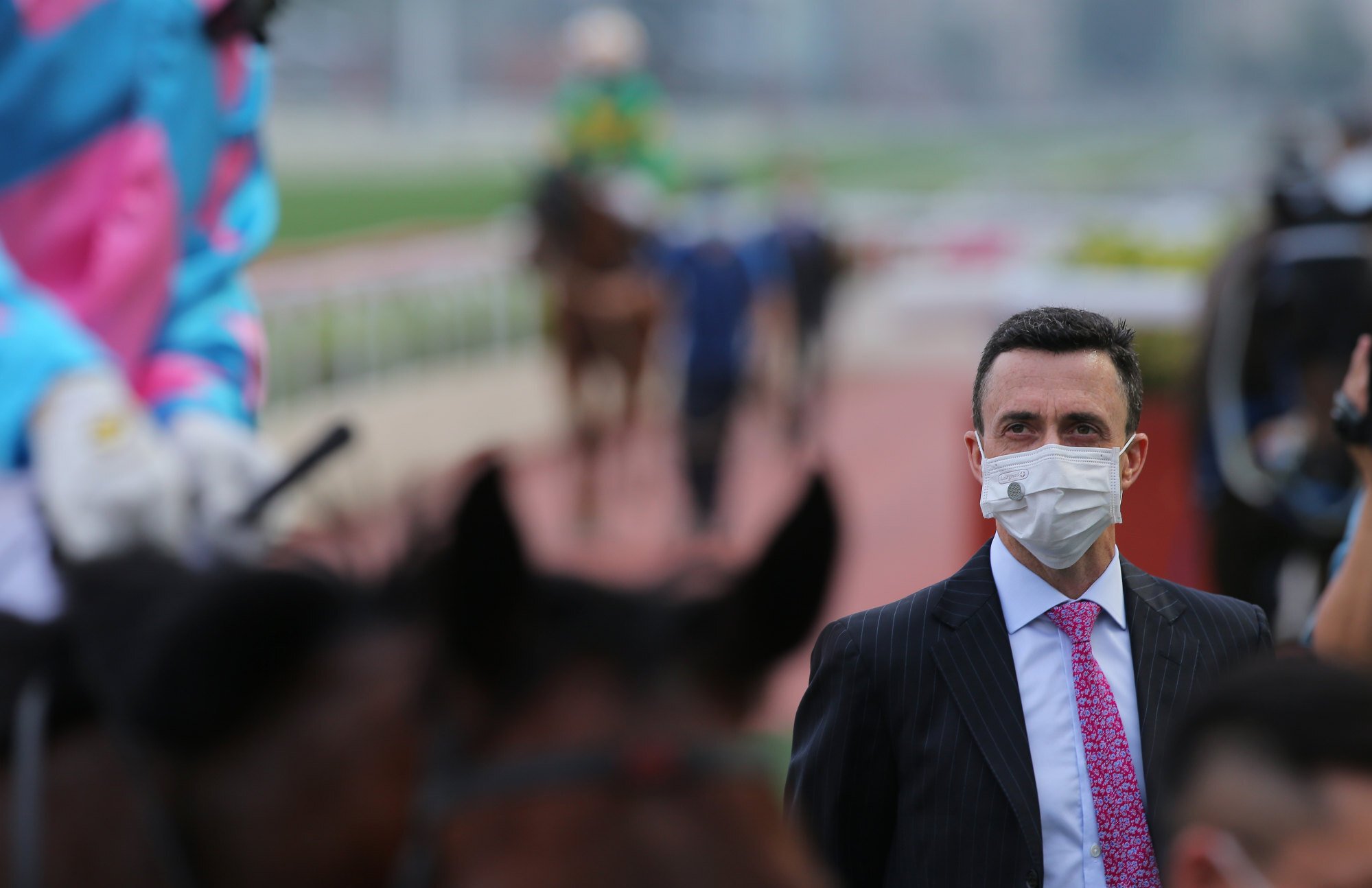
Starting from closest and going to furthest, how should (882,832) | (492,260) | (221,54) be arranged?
(882,832) → (221,54) → (492,260)

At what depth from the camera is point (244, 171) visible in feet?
11.1

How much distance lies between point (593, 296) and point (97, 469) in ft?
25.2

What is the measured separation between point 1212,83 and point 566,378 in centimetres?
7786

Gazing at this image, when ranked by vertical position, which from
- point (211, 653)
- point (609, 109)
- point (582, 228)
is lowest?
point (582, 228)

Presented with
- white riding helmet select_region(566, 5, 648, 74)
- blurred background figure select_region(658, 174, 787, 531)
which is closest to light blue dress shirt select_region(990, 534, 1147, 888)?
blurred background figure select_region(658, 174, 787, 531)

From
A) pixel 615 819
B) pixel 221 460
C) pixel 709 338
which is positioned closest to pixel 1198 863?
pixel 615 819

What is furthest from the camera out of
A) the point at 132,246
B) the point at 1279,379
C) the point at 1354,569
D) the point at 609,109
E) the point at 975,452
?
the point at 609,109

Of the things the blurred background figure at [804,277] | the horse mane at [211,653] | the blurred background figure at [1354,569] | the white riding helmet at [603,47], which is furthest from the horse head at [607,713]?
the white riding helmet at [603,47]

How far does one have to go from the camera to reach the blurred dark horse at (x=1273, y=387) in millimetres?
4340

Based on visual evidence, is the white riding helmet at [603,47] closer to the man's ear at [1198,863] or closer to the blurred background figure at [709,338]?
the blurred background figure at [709,338]

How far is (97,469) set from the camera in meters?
2.39

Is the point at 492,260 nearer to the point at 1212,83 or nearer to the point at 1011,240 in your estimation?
the point at 1011,240

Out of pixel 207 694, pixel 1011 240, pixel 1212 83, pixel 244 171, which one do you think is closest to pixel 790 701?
pixel 244 171

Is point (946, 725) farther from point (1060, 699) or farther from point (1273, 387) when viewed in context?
point (1273, 387)
